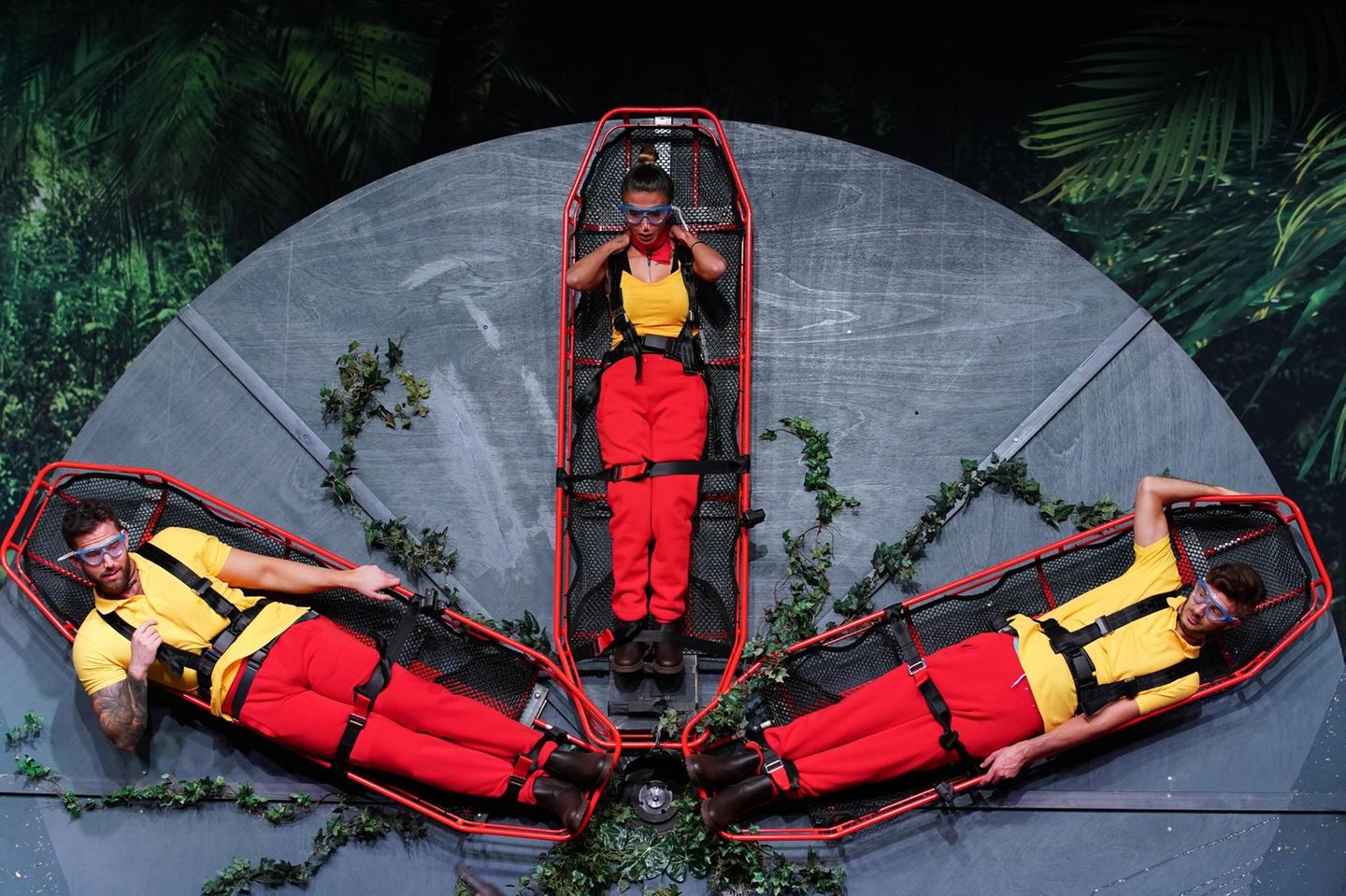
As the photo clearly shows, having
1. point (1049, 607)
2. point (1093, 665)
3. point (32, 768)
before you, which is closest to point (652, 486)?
point (1049, 607)

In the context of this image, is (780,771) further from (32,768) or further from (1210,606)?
(32,768)

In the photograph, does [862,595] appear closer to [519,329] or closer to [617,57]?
[519,329]

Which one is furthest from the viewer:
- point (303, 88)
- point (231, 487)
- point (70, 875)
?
point (303, 88)

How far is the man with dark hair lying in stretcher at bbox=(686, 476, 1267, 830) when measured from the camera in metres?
4.25

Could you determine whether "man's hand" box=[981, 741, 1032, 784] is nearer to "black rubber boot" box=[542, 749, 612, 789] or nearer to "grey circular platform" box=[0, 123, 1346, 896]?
"grey circular platform" box=[0, 123, 1346, 896]

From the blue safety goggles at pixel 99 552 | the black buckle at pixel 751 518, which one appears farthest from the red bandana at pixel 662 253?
the blue safety goggles at pixel 99 552

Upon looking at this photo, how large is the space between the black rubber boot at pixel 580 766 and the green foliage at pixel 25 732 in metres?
1.80

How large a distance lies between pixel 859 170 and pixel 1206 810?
2.54 metres

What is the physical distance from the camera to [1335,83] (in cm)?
498

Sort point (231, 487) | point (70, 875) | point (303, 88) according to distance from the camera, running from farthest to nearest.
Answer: point (303, 88), point (231, 487), point (70, 875)

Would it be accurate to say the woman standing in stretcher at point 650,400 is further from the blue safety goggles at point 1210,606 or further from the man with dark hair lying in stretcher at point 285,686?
the blue safety goggles at point 1210,606

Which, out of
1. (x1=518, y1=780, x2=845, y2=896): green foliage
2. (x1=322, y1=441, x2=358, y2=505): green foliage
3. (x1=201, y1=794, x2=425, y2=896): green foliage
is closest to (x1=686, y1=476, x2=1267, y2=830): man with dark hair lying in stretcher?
(x1=518, y1=780, x2=845, y2=896): green foliage

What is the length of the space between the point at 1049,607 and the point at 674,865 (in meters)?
1.54

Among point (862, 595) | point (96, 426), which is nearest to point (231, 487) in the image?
point (96, 426)
